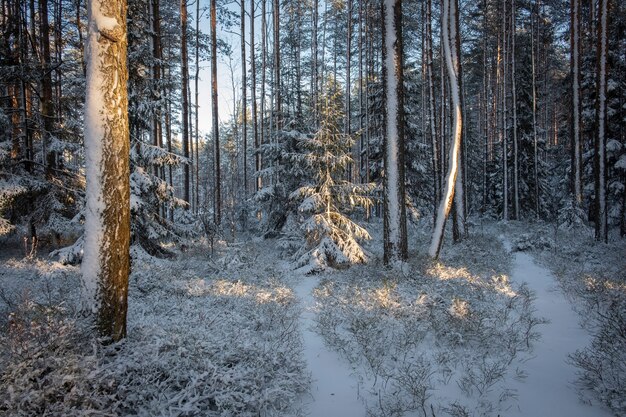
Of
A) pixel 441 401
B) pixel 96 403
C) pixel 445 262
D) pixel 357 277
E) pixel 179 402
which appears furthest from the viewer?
pixel 445 262

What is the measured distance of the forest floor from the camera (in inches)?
138

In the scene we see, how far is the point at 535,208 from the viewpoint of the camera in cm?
2278

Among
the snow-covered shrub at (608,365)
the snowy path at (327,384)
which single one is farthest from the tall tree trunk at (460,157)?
the snowy path at (327,384)

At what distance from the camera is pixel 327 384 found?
14.9 ft

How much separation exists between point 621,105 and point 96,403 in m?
23.3

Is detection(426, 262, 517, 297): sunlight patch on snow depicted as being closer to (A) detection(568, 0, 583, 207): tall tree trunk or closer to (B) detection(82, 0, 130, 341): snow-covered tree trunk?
(B) detection(82, 0, 130, 341): snow-covered tree trunk

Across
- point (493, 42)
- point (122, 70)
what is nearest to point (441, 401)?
point (122, 70)

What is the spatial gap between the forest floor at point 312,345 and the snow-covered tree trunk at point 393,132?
3.41ft

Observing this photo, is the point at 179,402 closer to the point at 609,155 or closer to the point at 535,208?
the point at 609,155

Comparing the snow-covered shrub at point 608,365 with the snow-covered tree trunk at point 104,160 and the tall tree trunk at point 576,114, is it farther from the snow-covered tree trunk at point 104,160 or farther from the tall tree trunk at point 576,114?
the tall tree trunk at point 576,114

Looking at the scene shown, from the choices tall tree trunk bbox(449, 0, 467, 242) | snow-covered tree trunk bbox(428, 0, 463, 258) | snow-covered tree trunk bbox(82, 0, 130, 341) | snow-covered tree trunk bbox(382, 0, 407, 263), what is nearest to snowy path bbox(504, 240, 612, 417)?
snow-covered tree trunk bbox(428, 0, 463, 258)

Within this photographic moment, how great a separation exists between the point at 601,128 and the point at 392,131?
34.2 feet

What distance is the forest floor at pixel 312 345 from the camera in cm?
351

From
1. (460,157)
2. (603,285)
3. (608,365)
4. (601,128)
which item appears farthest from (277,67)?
(608,365)
